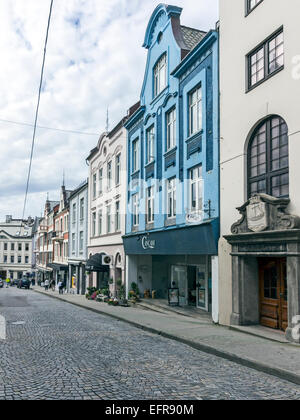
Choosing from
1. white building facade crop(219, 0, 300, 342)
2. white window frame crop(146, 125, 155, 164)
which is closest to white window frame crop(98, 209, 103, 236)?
white window frame crop(146, 125, 155, 164)

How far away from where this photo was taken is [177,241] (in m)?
17.2

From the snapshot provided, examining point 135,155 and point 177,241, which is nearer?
point 177,241

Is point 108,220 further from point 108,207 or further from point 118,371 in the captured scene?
point 118,371

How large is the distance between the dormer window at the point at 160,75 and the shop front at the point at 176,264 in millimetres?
7064

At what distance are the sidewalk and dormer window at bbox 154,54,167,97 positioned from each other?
35.6 feet

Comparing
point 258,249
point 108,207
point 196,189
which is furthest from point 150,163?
point 258,249

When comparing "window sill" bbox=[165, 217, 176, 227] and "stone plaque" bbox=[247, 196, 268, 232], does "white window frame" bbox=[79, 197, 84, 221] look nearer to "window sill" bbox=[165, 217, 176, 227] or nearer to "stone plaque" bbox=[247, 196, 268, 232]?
"window sill" bbox=[165, 217, 176, 227]

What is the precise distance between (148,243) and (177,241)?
11.5 feet

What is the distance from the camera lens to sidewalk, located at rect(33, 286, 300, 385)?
8.26 m

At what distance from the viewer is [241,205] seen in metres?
12.8

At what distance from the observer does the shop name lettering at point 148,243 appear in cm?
1995
